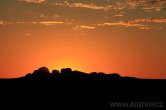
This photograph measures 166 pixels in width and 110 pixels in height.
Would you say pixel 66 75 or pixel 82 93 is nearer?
pixel 82 93

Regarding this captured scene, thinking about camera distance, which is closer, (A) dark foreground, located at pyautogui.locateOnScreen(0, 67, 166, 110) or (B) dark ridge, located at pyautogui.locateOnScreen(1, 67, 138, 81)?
(A) dark foreground, located at pyautogui.locateOnScreen(0, 67, 166, 110)

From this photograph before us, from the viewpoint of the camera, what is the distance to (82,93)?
9506 centimetres

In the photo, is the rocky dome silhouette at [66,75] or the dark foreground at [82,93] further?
the rocky dome silhouette at [66,75]

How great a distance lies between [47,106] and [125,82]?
29.5 meters

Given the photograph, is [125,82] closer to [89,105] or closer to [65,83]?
[65,83]

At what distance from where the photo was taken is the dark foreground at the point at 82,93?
8538 cm

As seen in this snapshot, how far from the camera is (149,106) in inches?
3135

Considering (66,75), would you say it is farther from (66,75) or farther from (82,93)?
(82,93)

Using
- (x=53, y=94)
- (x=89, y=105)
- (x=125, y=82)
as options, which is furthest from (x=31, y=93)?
(x=125, y=82)

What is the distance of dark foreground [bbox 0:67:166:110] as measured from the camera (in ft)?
280

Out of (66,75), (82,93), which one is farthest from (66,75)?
(82,93)

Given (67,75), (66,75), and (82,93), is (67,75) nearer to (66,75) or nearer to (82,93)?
(66,75)

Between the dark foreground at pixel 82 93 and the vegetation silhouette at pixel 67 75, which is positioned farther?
the vegetation silhouette at pixel 67 75

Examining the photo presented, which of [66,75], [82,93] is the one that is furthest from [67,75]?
[82,93]
